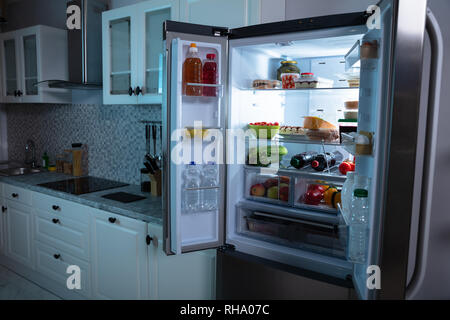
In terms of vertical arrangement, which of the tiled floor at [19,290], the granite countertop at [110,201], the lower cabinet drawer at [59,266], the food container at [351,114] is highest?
the food container at [351,114]

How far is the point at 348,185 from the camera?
1.38m

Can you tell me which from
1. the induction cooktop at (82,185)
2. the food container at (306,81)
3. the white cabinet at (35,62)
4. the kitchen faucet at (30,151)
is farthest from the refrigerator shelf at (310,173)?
the kitchen faucet at (30,151)

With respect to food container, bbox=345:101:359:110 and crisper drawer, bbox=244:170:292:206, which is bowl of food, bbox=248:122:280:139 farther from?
food container, bbox=345:101:359:110

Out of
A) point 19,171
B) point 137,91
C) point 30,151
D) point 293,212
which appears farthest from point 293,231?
point 30,151

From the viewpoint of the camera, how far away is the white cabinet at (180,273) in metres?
1.85

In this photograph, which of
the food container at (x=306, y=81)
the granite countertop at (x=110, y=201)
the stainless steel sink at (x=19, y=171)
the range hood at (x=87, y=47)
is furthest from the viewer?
the stainless steel sink at (x=19, y=171)

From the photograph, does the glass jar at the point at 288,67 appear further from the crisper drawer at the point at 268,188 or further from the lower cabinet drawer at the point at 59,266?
the lower cabinet drawer at the point at 59,266

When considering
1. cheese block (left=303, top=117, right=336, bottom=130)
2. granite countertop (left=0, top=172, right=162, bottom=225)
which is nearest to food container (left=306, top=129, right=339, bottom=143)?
cheese block (left=303, top=117, right=336, bottom=130)

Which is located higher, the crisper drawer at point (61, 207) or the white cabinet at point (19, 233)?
the crisper drawer at point (61, 207)

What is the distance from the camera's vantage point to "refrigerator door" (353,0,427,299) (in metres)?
1.02

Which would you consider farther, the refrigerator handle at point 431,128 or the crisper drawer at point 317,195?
the crisper drawer at point 317,195

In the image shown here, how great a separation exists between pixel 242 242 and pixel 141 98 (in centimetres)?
115

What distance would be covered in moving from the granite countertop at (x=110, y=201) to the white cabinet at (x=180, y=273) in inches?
4.0

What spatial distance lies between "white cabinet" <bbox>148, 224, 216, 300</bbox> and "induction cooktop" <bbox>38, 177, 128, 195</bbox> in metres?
0.84
